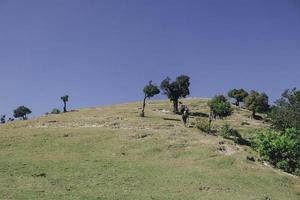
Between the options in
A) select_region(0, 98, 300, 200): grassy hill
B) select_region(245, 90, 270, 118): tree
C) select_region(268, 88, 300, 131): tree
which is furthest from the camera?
select_region(245, 90, 270, 118): tree

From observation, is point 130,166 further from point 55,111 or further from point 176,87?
point 55,111

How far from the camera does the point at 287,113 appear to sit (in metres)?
78.0

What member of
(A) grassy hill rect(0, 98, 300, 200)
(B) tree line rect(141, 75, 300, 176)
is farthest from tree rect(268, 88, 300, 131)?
(A) grassy hill rect(0, 98, 300, 200)

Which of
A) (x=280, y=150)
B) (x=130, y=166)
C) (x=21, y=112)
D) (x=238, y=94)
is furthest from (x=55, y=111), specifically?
(x=280, y=150)

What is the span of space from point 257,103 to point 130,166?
7449cm

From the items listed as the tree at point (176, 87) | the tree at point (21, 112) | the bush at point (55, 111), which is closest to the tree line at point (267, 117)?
the tree at point (176, 87)

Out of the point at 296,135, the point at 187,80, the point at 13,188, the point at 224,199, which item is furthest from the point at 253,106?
the point at 13,188

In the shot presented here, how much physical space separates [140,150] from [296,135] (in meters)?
20.9

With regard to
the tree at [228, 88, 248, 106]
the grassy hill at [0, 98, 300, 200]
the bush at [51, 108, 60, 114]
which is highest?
the tree at [228, 88, 248, 106]

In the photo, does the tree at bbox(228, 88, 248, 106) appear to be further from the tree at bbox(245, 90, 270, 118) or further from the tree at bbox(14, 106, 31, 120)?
the tree at bbox(14, 106, 31, 120)

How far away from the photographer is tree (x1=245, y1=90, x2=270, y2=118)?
115125 mm

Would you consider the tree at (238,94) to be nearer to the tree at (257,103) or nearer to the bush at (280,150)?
the tree at (257,103)

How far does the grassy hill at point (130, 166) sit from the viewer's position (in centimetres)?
3700

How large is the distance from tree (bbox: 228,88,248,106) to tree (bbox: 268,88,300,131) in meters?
44.8
